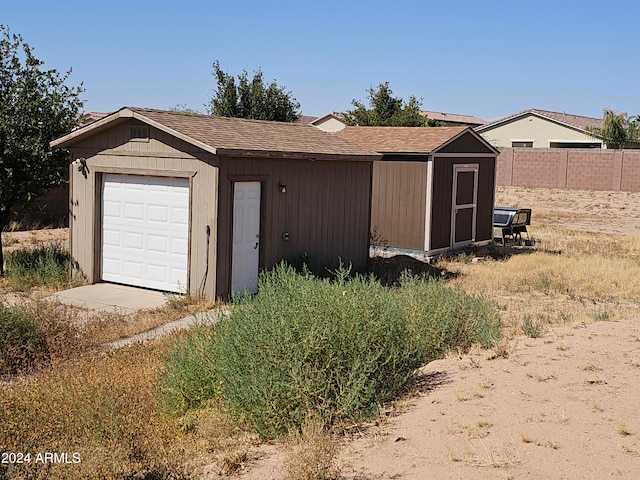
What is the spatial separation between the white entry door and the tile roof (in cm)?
607

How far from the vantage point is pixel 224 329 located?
7.30m

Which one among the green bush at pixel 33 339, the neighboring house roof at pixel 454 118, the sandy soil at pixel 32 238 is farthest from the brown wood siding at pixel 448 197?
the neighboring house roof at pixel 454 118

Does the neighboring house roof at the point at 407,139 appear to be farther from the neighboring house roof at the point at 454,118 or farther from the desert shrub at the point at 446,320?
the neighboring house roof at the point at 454,118

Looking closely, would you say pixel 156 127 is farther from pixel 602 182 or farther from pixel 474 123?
pixel 474 123

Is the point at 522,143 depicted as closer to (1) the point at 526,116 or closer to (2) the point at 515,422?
(1) the point at 526,116

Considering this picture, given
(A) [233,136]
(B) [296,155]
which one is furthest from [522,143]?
(A) [233,136]

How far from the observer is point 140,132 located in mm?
13781

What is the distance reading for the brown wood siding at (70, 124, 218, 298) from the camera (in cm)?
1305

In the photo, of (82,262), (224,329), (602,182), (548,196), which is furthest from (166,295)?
(602,182)

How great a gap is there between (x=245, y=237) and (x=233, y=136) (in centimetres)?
179

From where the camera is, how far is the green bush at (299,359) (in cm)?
652

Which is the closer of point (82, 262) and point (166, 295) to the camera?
point (166, 295)

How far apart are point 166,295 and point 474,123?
218 ft

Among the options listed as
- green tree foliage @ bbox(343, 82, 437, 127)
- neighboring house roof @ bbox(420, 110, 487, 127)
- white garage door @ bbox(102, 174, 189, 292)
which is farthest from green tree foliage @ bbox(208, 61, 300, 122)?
neighboring house roof @ bbox(420, 110, 487, 127)
